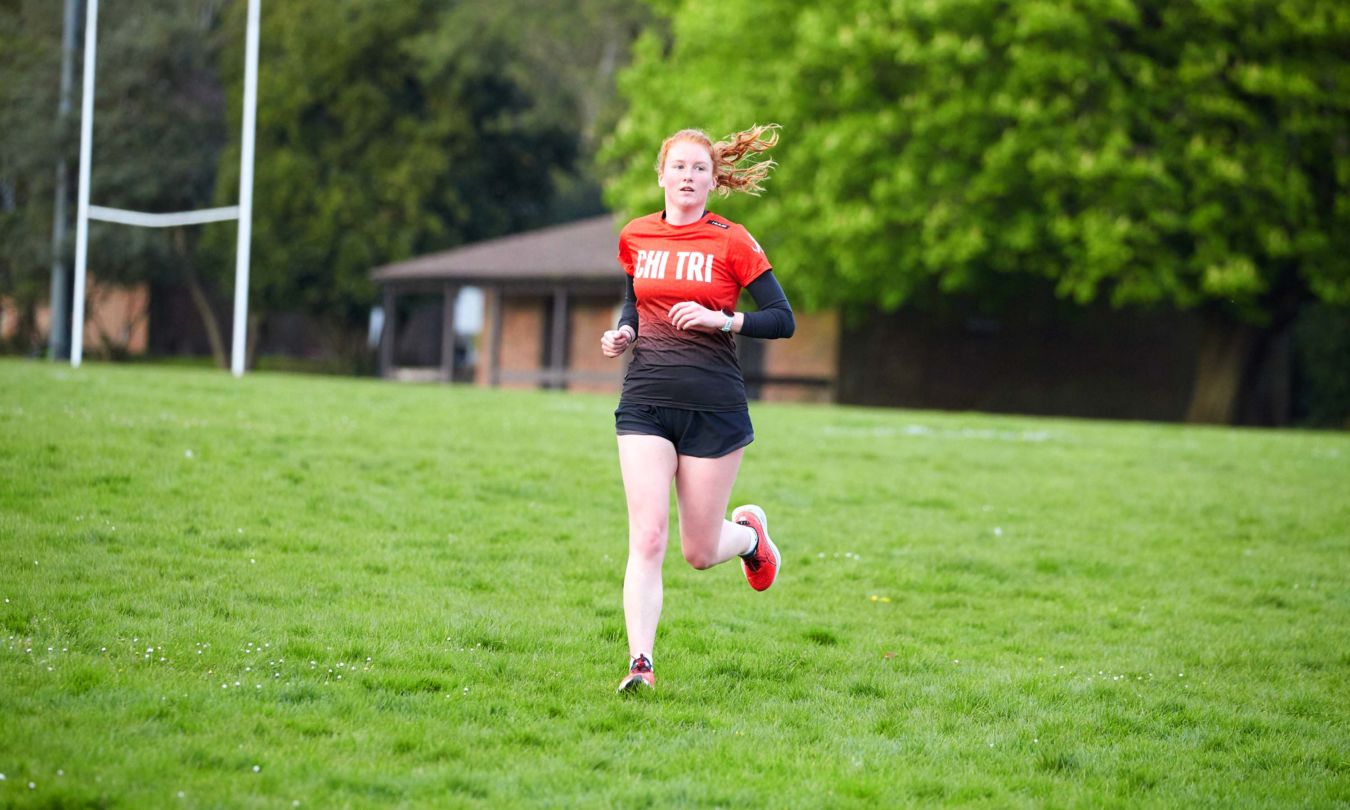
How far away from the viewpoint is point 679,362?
→ 6.21 meters

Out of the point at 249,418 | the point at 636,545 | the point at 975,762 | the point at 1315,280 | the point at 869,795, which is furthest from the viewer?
the point at 1315,280

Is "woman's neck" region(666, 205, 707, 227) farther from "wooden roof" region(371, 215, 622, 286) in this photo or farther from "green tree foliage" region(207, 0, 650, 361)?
"green tree foliage" region(207, 0, 650, 361)

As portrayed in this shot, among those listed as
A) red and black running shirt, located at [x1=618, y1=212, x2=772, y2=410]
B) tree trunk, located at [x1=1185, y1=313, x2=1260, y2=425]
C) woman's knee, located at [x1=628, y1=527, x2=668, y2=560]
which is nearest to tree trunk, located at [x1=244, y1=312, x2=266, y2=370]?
tree trunk, located at [x1=1185, y1=313, x2=1260, y2=425]

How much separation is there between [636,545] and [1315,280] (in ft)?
82.0

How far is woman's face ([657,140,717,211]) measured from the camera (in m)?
6.16

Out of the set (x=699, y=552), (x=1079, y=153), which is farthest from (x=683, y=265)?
(x=1079, y=153)

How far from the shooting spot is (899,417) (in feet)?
82.1

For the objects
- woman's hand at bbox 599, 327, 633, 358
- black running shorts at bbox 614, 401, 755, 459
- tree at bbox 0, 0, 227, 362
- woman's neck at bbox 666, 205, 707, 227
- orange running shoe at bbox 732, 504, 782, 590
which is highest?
tree at bbox 0, 0, 227, 362

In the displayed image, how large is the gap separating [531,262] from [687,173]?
36003 millimetres

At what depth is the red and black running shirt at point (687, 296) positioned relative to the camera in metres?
6.17

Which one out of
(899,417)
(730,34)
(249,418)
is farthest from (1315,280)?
(249,418)

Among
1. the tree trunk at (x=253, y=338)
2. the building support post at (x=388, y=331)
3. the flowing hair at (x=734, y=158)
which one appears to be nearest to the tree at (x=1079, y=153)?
the building support post at (x=388, y=331)

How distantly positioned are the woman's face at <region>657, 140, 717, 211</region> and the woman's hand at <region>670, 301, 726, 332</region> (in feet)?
1.56

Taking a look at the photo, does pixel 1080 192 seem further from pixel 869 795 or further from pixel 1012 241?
pixel 869 795
